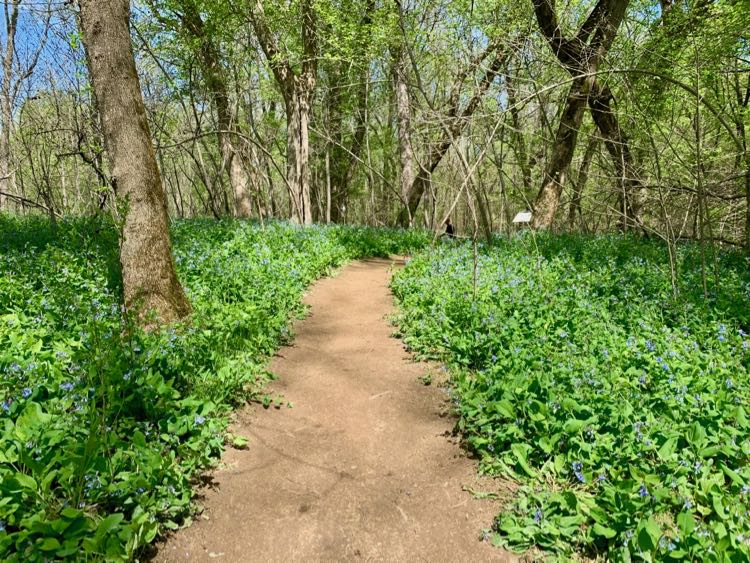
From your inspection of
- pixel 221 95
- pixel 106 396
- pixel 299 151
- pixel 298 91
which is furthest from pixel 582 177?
pixel 106 396

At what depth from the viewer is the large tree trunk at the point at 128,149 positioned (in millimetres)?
4461

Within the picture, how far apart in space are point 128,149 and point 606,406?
4865mm

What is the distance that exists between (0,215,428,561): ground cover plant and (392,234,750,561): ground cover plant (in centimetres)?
200

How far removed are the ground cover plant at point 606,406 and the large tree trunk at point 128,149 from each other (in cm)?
305

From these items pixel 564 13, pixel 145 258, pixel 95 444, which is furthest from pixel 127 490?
pixel 564 13

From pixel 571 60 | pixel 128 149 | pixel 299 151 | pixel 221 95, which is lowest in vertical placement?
pixel 128 149

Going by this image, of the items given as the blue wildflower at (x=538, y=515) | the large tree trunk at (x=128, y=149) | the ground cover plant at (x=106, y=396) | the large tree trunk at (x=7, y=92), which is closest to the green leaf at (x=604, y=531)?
the blue wildflower at (x=538, y=515)

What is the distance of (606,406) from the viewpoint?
3.14 metres

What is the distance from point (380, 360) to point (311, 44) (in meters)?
11.3

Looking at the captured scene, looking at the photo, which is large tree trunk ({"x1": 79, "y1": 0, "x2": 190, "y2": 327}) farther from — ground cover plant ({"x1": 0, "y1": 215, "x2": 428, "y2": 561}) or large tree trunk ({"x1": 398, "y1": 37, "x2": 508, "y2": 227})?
large tree trunk ({"x1": 398, "y1": 37, "x2": 508, "y2": 227})

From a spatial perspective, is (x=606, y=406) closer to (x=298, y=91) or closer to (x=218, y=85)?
(x=298, y=91)

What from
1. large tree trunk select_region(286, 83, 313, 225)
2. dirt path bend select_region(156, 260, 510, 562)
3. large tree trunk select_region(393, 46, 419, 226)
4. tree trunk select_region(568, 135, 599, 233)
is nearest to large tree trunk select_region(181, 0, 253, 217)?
large tree trunk select_region(286, 83, 313, 225)

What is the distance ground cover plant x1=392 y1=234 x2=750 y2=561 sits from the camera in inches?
96.9

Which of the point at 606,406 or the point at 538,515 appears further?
the point at 606,406
